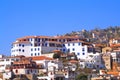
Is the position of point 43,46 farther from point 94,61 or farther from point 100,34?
point 100,34

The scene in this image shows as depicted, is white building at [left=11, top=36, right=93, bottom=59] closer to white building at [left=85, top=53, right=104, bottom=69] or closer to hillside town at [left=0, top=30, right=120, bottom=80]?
hillside town at [left=0, top=30, right=120, bottom=80]

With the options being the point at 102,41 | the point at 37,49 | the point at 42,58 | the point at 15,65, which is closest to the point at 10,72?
Result: the point at 15,65

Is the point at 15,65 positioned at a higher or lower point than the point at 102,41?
lower

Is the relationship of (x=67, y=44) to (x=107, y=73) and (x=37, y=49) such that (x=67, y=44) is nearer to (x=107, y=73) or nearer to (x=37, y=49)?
(x=37, y=49)

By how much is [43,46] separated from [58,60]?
337 inches

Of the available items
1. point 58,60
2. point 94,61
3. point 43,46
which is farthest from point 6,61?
point 94,61

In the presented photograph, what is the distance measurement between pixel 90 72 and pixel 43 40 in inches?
562

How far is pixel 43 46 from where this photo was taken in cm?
8612

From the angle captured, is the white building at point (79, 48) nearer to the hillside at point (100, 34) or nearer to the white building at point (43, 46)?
the white building at point (43, 46)

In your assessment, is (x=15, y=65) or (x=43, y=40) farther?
(x=43, y=40)

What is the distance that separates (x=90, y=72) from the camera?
7644cm

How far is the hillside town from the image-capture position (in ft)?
237

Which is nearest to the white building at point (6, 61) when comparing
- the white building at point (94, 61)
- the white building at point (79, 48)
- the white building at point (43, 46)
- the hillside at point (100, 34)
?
the white building at point (43, 46)

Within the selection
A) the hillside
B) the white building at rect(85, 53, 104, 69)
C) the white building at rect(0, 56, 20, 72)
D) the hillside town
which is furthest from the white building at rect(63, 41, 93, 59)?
the hillside
